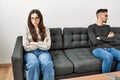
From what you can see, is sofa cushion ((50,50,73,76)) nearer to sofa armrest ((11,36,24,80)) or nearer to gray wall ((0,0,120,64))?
sofa armrest ((11,36,24,80))

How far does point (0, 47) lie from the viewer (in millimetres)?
3260

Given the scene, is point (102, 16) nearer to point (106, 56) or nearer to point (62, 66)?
point (106, 56)

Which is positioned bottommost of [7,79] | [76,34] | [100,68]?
[7,79]

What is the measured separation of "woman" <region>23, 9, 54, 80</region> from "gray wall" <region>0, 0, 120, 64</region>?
0.52m

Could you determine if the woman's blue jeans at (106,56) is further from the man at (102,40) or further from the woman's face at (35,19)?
the woman's face at (35,19)

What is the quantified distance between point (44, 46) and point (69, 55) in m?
0.46

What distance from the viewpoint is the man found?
8.78 ft

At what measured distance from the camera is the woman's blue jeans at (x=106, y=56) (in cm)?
258

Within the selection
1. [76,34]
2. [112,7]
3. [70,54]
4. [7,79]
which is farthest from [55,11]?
[7,79]

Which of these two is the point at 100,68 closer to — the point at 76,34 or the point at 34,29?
the point at 76,34

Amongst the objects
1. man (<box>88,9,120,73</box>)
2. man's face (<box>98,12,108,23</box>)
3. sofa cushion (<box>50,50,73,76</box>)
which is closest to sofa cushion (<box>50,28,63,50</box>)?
sofa cushion (<box>50,50,73,76</box>)

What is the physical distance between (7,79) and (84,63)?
4.18ft


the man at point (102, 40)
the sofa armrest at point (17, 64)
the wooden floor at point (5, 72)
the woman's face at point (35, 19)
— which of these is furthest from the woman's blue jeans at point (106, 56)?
the wooden floor at point (5, 72)

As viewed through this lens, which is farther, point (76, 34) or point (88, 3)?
point (88, 3)
